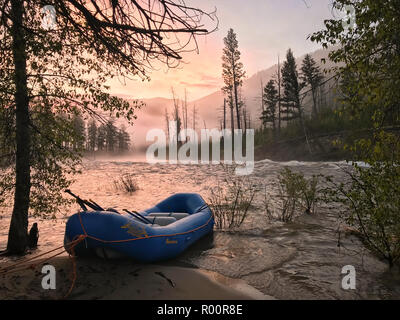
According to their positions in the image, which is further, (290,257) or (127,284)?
(290,257)

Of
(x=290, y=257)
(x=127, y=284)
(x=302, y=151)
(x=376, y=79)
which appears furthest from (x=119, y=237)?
(x=302, y=151)

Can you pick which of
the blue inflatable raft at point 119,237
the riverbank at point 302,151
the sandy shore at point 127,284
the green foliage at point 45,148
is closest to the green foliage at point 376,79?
the sandy shore at point 127,284

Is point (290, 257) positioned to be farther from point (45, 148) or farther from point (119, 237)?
point (45, 148)

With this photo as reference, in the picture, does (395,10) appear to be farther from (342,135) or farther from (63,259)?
(342,135)

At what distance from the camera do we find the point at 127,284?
3797mm

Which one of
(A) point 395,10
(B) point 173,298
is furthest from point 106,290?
(A) point 395,10

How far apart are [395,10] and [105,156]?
2802 inches

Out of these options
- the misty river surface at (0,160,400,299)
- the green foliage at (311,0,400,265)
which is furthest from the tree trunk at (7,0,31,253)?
the green foliage at (311,0,400,265)

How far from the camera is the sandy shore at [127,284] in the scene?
11.6 feet

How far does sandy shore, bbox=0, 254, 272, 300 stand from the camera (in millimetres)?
3529

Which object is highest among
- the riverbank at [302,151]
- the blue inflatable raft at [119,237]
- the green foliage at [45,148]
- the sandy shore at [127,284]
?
the riverbank at [302,151]

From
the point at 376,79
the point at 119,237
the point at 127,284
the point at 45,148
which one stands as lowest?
the point at 127,284

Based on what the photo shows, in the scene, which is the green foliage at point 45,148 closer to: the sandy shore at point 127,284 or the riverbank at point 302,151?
the sandy shore at point 127,284

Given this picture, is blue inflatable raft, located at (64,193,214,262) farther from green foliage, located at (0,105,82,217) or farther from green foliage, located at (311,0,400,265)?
green foliage, located at (311,0,400,265)
